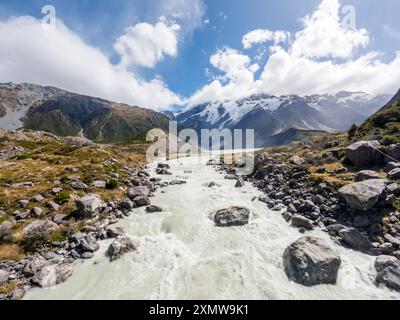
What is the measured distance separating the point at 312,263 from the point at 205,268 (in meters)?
7.11

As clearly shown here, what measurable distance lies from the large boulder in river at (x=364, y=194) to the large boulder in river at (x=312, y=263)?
772 centimetres

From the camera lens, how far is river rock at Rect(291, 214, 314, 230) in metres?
21.3

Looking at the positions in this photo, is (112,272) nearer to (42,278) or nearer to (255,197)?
(42,278)

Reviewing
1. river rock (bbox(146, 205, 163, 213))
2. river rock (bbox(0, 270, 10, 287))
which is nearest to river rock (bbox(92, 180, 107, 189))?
river rock (bbox(146, 205, 163, 213))

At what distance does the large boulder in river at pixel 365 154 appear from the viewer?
30656mm

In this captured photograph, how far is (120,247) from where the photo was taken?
18016mm

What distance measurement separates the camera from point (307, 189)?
28406 millimetres

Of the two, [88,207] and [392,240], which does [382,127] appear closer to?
[392,240]

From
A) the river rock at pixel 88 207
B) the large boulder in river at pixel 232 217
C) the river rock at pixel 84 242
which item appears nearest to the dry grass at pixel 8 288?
the river rock at pixel 84 242

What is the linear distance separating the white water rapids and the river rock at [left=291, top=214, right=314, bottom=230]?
0.73 m

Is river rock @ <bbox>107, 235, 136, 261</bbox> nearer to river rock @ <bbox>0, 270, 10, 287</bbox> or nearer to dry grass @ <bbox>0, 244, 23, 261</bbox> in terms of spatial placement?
river rock @ <bbox>0, 270, 10, 287</bbox>

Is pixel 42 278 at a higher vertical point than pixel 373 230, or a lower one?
lower
